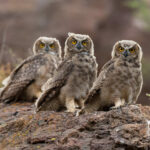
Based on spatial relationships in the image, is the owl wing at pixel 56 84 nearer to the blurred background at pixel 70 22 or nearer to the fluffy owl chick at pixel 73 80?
the fluffy owl chick at pixel 73 80

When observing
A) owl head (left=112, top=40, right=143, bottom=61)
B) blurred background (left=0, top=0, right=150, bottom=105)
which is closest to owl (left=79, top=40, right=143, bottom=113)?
owl head (left=112, top=40, right=143, bottom=61)

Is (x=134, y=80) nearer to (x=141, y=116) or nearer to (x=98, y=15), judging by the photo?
(x=141, y=116)

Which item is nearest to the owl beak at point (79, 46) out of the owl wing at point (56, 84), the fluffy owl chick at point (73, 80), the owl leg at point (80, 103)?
the fluffy owl chick at point (73, 80)

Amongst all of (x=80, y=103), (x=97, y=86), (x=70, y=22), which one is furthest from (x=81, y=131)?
(x=70, y=22)

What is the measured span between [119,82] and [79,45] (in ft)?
3.39

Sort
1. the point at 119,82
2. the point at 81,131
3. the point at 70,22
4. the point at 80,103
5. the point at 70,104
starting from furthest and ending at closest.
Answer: the point at 70,22
the point at 80,103
the point at 70,104
the point at 119,82
the point at 81,131

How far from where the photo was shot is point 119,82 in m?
5.96

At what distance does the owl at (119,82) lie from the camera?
5961 millimetres

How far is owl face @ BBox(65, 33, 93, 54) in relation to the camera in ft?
21.8

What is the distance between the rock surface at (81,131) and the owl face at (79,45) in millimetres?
1450

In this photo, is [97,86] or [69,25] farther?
[69,25]

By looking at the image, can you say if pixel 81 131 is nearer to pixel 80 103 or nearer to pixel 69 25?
pixel 80 103

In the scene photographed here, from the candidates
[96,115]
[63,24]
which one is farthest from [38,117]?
[63,24]

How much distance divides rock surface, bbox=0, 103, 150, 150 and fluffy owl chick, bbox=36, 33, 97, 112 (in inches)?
35.8
